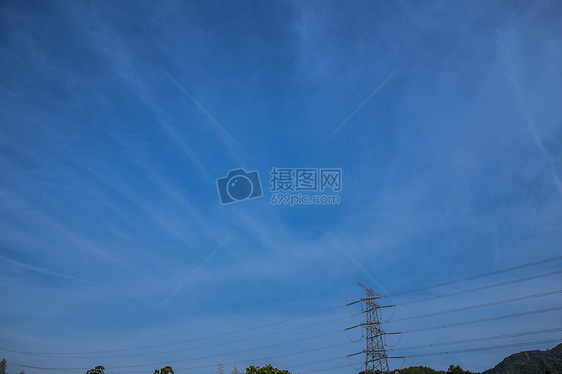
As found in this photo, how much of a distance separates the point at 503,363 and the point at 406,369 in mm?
108542

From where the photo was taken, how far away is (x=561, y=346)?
171375 millimetres

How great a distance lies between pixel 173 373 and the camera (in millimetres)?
50219

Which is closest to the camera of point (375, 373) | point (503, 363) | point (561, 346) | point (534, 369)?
point (375, 373)

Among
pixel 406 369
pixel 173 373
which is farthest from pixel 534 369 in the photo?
pixel 173 373

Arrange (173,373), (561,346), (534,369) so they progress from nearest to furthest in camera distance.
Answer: (173,373) → (534,369) → (561,346)

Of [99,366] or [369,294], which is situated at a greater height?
[369,294]

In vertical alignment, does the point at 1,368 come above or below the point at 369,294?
below

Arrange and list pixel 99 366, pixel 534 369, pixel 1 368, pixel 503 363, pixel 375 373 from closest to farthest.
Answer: pixel 375 373
pixel 99 366
pixel 1 368
pixel 534 369
pixel 503 363

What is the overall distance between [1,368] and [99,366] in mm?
83039

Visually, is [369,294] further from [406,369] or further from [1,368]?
[1,368]

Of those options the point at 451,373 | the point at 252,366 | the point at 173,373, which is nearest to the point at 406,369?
the point at 451,373

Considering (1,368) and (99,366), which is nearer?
(99,366)

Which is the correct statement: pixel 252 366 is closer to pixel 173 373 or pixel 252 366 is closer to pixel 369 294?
pixel 173 373

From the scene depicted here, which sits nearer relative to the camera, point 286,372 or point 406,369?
point 286,372
